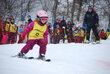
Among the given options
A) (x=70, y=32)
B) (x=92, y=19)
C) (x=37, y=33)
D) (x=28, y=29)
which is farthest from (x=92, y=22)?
(x=28, y=29)

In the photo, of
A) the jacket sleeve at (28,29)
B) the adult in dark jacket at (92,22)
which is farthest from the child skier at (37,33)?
the adult in dark jacket at (92,22)

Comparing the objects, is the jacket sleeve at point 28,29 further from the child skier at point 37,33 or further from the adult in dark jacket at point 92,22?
the adult in dark jacket at point 92,22

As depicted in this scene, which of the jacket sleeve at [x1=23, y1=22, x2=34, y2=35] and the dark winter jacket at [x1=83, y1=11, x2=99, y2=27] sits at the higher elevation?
the dark winter jacket at [x1=83, y1=11, x2=99, y2=27]

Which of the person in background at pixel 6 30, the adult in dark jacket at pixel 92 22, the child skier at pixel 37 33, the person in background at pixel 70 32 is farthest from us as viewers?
the person in background at pixel 70 32

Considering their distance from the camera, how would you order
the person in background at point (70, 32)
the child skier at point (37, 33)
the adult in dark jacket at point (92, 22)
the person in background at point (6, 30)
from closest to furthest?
1. the child skier at point (37, 33)
2. the adult in dark jacket at point (92, 22)
3. the person in background at point (6, 30)
4. the person in background at point (70, 32)

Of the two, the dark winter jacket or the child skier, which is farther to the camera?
the dark winter jacket

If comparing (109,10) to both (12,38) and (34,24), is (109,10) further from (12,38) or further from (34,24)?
(34,24)

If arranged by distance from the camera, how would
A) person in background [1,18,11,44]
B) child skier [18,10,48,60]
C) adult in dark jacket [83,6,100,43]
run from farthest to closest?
person in background [1,18,11,44] → adult in dark jacket [83,6,100,43] → child skier [18,10,48,60]

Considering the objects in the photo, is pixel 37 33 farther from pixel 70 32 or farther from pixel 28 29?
pixel 70 32

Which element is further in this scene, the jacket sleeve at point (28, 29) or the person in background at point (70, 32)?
the person in background at point (70, 32)

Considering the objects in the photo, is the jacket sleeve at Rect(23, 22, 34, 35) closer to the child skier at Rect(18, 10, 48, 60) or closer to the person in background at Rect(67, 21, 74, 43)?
the child skier at Rect(18, 10, 48, 60)

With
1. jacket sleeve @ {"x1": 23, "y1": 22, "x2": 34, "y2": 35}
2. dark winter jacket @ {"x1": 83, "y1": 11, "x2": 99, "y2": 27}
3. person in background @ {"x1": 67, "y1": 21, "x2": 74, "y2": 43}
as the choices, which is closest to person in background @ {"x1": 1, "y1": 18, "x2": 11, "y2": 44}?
person in background @ {"x1": 67, "y1": 21, "x2": 74, "y2": 43}

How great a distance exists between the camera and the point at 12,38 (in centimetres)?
A: 1359

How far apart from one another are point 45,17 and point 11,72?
8.70 ft
